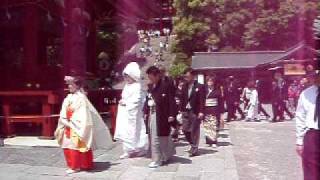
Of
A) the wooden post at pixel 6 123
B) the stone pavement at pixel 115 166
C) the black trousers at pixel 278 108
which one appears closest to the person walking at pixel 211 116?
the stone pavement at pixel 115 166

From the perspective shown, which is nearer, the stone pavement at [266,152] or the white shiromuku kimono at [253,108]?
the stone pavement at [266,152]

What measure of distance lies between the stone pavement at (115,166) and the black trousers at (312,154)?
2264mm

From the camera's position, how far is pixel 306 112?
17.0 ft

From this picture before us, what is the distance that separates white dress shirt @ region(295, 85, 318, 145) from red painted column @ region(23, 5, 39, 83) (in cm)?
751

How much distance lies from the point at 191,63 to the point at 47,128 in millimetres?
25374

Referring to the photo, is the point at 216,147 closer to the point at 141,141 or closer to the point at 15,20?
the point at 141,141

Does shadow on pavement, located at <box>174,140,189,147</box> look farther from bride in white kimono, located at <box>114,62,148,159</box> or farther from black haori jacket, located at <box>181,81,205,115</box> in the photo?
bride in white kimono, located at <box>114,62,148,159</box>

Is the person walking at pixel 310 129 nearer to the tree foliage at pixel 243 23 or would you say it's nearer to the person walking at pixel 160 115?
the person walking at pixel 160 115

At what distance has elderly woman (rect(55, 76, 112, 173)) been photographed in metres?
7.54

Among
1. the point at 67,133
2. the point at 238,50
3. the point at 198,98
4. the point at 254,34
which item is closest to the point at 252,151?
the point at 198,98

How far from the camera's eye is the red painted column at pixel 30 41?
1118 centimetres

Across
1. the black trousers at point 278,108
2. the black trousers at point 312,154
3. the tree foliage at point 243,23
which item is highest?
the tree foliage at point 243,23

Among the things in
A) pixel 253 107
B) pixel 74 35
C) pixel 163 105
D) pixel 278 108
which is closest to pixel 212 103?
pixel 163 105

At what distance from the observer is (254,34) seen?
34.2 meters
